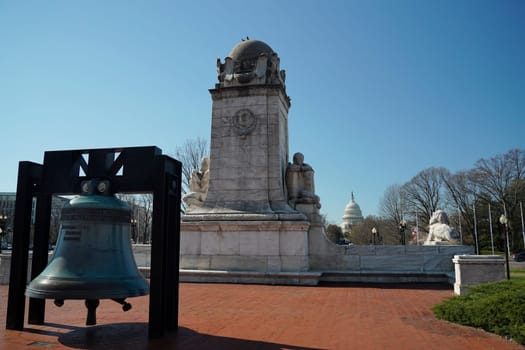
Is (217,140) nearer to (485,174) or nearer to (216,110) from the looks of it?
(216,110)

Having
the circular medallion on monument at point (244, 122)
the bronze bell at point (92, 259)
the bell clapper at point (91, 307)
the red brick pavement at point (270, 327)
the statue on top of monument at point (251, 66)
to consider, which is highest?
the statue on top of monument at point (251, 66)

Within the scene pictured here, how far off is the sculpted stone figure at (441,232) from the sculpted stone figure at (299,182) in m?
4.81

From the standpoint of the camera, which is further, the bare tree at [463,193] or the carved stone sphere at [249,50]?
the bare tree at [463,193]

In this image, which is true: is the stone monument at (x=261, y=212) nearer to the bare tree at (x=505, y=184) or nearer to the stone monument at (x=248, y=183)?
the stone monument at (x=248, y=183)

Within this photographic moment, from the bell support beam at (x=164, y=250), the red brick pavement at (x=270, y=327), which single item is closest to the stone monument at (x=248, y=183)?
the red brick pavement at (x=270, y=327)

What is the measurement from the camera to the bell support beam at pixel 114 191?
6.36 meters

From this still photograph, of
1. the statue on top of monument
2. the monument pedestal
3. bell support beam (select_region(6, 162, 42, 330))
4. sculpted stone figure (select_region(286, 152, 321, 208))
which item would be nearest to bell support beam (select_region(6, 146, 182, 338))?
bell support beam (select_region(6, 162, 42, 330))

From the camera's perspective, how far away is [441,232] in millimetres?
16516

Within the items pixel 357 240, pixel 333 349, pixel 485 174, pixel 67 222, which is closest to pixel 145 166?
pixel 67 222

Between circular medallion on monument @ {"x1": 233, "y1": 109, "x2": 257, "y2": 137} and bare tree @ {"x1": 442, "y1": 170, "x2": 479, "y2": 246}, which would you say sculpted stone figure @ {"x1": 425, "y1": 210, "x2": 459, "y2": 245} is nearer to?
circular medallion on monument @ {"x1": 233, "y1": 109, "x2": 257, "y2": 137}

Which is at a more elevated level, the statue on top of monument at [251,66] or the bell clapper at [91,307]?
the statue on top of monument at [251,66]

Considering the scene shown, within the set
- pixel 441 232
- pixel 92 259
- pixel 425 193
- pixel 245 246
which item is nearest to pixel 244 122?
pixel 245 246

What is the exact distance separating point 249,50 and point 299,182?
6485mm

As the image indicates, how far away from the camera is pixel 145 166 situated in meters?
6.69
